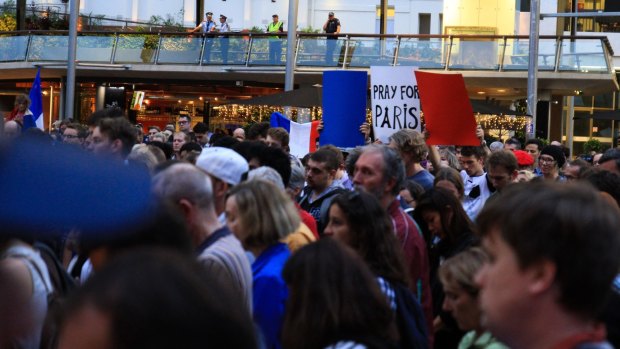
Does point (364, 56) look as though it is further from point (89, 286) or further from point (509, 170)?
point (89, 286)

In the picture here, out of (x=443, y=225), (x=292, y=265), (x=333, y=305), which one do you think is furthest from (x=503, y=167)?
(x=333, y=305)

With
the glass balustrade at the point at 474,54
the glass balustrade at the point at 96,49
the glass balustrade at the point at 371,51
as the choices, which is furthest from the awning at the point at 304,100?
the glass balustrade at the point at 96,49

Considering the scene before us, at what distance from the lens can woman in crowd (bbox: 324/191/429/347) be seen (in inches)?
189

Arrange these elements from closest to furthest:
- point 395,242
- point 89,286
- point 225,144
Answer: point 89,286, point 395,242, point 225,144

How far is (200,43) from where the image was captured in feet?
112

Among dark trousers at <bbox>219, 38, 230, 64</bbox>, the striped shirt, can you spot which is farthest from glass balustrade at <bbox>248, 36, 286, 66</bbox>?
the striped shirt

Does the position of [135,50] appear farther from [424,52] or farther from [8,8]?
[8,8]

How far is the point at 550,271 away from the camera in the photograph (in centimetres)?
238

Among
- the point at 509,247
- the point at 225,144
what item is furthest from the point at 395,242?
the point at 225,144

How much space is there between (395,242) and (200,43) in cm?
2937

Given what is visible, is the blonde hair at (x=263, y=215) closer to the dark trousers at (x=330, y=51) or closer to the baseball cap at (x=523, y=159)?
the baseball cap at (x=523, y=159)

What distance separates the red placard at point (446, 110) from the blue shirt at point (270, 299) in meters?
6.76

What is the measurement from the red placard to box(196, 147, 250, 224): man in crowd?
5.68 meters

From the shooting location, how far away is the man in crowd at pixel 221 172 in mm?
6004
